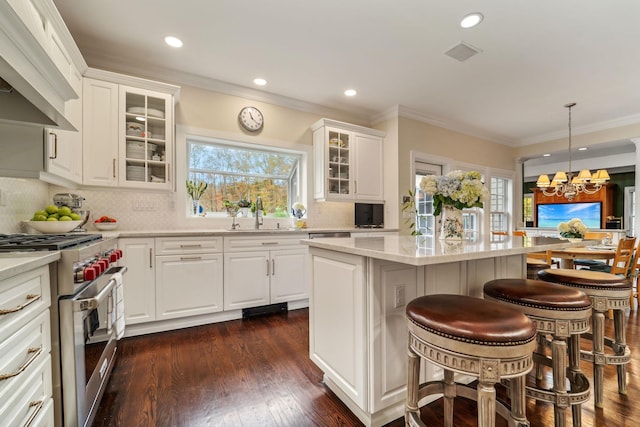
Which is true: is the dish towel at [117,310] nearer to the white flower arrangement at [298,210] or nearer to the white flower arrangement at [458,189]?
the white flower arrangement at [458,189]

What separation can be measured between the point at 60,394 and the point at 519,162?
7.72 metres

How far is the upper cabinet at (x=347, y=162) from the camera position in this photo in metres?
3.89

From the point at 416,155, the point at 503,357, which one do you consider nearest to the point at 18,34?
the point at 503,357

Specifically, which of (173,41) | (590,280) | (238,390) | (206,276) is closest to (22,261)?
(238,390)

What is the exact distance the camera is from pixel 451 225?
1.83m

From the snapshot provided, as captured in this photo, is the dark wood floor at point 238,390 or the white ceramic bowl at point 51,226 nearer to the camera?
the dark wood floor at point 238,390

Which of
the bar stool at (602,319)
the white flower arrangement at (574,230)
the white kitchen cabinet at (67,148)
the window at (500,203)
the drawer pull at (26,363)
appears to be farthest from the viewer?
the window at (500,203)

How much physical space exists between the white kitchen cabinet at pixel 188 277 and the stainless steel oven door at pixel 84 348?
1.00m

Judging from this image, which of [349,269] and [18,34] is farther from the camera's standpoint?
[349,269]

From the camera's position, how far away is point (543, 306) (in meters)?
1.28

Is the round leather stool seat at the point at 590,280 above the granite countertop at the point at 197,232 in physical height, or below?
below

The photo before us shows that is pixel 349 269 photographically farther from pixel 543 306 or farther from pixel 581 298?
pixel 581 298

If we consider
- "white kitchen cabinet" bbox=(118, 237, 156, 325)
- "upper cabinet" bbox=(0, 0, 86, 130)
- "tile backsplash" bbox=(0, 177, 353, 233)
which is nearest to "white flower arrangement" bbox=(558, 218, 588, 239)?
"tile backsplash" bbox=(0, 177, 353, 233)

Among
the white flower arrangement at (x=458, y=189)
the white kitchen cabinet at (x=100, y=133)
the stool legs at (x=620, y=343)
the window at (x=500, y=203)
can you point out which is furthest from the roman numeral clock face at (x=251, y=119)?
the window at (x=500, y=203)
